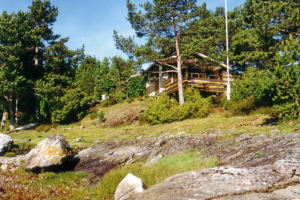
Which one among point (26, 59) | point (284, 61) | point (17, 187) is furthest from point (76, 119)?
point (284, 61)

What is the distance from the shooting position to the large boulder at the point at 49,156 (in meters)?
12.5

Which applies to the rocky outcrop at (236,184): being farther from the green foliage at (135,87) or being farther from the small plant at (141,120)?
the green foliage at (135,87)

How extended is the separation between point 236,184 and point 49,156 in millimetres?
10449

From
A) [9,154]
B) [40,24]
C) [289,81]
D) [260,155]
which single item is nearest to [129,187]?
[260,155]

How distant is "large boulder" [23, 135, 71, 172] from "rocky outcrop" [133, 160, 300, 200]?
823 cm

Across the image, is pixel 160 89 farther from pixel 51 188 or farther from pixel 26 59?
pixel 51 188

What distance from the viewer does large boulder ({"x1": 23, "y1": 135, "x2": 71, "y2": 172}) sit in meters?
12.5

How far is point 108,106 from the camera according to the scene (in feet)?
124

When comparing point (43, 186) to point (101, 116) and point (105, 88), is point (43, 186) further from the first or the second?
point (105, 88)

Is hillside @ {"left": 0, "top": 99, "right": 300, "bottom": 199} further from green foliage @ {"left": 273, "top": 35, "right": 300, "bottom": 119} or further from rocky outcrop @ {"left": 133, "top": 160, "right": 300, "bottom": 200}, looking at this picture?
green foliage @ {"left": 273, "top": 35, "right": 300, "bottom": 119}

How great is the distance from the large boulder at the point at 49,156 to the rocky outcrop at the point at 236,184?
8.23 meters

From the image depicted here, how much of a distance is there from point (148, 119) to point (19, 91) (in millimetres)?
18203

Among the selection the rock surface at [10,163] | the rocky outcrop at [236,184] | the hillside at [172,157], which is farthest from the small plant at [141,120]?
the rocky outcrop at [236,184]

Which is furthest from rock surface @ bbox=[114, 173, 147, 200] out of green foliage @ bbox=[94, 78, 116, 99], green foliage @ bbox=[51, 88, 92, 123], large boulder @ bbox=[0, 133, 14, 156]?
green foliage @ bbox=[94, 78, 116, 99]
